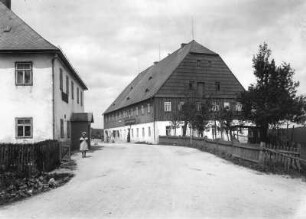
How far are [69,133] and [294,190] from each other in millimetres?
17944

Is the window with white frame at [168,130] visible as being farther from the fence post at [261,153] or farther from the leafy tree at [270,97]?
the fence post at [261,153]

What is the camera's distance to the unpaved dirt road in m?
7.99

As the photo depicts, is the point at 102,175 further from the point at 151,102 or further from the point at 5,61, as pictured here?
the point at 151,102

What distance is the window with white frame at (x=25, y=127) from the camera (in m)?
20.5

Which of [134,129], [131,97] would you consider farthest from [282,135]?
[131,97]

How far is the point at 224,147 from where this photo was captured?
793 inches

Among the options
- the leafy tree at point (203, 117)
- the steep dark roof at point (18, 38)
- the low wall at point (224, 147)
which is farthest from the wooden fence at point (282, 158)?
the leafy tree at point (203, 117)

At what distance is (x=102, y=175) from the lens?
43.9 feet

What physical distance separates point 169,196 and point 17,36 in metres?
16.0

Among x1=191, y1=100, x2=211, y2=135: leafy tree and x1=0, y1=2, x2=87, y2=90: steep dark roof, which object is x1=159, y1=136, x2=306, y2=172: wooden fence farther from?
x1=0, y1=2, x2=87, y2=90: steep dark roof

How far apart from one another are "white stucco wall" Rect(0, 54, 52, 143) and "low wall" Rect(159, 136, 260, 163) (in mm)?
9695

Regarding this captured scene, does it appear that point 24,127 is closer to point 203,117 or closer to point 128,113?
point 203,117

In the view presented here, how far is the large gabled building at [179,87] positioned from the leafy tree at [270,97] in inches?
564

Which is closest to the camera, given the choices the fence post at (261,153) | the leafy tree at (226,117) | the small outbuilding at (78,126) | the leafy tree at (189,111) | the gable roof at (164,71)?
the fence post at (261,153)
